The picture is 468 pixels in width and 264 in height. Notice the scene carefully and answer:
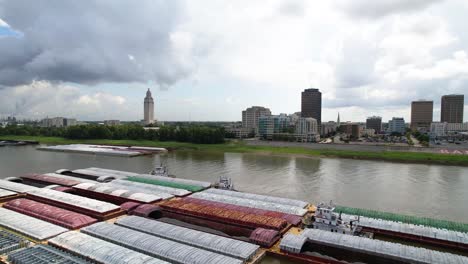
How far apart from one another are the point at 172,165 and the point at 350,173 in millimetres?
27958

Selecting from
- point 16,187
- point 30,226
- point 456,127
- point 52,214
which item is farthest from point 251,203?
point 456,127

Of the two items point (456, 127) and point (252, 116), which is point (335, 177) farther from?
point (456, 127)

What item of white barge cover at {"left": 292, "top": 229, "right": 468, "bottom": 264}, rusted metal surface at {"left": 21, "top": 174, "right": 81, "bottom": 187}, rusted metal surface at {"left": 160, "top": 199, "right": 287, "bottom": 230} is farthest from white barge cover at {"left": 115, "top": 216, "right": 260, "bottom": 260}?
rusted metal surface at {"left": 21, "top": 174, "right": 81, "bottom": 187}

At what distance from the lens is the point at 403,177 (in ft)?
135

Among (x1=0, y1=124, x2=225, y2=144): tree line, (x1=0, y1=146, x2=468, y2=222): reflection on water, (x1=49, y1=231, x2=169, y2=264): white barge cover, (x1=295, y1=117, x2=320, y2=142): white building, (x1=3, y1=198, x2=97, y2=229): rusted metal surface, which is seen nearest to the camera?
(x1=49, y1=231, x2=169, y2=264): white barge cover

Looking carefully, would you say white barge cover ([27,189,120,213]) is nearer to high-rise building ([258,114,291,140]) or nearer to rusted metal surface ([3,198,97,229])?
rusted metal surface ([3,198,97,229])

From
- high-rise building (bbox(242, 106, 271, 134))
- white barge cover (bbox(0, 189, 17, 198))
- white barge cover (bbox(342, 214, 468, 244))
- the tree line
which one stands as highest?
high-rise building (bbox(242, 106, 271, 134))

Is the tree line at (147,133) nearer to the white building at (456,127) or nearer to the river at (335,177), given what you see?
the river at (335,177)

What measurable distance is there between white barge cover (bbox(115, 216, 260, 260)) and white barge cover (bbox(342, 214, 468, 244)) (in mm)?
8582

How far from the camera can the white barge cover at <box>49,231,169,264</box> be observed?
14477mm

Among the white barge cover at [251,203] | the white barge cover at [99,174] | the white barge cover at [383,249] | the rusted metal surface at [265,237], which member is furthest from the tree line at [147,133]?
the white barge cover at [383,249]

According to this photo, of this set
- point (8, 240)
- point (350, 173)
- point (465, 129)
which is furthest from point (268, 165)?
point (465, 129)

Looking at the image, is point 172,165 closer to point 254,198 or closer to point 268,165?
point 268,165

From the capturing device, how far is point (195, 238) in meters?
17.0
